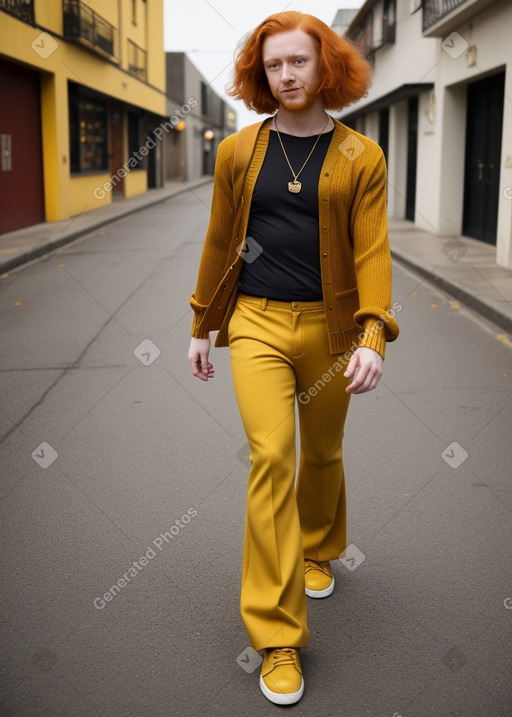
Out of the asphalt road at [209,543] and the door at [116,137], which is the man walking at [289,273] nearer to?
the asphalt road at [209,543]

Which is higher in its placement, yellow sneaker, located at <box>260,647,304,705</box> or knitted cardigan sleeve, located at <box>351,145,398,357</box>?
knitted cardigan sleeve, located at <box>351,145,398,357</box>

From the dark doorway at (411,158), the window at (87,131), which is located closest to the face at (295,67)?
the dark doorway at (411,158)

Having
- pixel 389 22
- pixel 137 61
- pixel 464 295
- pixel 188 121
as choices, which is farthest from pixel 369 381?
pixel 188 121

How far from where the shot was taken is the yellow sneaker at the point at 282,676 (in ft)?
8.24

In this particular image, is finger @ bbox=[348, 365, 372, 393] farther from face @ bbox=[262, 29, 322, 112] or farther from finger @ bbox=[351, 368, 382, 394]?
face @ bbox=[262, 29, 322, 112]

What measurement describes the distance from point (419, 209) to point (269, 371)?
1735cm

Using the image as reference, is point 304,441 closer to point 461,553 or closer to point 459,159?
point 461,553

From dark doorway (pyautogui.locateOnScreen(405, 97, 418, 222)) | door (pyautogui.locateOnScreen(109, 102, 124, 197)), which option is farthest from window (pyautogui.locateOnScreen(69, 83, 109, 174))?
dark doorway (pyautogui.locateOnScreen(405, 97, 418, 222))

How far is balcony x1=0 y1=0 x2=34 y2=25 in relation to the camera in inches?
599

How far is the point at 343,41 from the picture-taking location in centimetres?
276

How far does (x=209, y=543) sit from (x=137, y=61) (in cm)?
2924

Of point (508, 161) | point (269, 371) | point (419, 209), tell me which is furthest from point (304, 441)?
point (419, 209)

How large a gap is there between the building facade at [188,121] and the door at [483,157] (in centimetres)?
2269

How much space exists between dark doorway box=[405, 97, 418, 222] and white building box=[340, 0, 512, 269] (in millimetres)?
26
